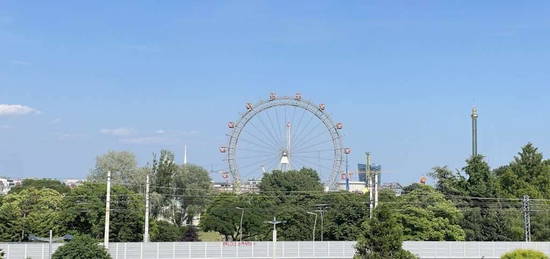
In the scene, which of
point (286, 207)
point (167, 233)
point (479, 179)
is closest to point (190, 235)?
point (167, 233)

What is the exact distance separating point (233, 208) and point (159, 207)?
12.4m

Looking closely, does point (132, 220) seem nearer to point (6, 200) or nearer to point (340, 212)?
point (6, 200)

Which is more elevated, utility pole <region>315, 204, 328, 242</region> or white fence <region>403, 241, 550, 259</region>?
utility pole <region>315, 204, 328, 242</region>

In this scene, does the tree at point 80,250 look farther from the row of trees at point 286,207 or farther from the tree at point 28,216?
the tree at point 28,216

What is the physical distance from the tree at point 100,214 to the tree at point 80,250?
78.9 feet

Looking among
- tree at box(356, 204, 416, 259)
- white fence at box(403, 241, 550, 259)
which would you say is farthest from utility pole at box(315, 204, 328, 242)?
tree at box(356, 204, 416, 259)

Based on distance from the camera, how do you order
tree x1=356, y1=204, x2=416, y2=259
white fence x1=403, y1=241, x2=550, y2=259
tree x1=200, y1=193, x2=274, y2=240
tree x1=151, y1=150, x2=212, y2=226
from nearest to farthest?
tree x1=356, y1=204, x2=416, y2=259 → white fence x1=403, y1=241, x2=550, y2=259 → tree x1=200, y1=193, x2=274, y2=240 → tree x1=151, y1=150, x2=212, y2=226

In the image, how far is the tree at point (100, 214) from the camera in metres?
69.1

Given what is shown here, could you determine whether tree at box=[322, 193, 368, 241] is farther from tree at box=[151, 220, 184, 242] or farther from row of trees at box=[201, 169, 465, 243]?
tree at box=[151, 220, 184, 242]

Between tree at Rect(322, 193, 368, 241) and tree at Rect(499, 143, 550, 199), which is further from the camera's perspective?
tree at Rect(499, 143, 550, 199)

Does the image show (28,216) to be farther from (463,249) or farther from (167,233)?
(463,249)

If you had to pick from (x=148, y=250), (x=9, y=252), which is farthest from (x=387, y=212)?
(x=9, y=252)

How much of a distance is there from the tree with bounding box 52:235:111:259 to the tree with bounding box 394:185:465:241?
112 ft

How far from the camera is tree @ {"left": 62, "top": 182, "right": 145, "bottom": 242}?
227ft
